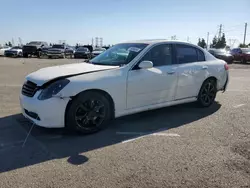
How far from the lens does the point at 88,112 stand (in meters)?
4.67

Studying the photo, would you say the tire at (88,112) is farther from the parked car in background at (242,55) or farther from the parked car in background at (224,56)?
the parked car in background at (242,55)

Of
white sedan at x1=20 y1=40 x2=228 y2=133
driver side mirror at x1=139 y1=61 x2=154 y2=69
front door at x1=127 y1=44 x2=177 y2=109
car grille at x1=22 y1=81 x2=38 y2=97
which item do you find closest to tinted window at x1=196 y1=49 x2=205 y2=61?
white sedan at x1=20 y1=40 x2=228 y2=133

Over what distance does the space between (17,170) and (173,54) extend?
12.5 ft

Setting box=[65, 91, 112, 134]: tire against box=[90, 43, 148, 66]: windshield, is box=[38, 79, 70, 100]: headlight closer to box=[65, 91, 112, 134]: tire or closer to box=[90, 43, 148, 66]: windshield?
box=[65, 91, 112, 134]: tire

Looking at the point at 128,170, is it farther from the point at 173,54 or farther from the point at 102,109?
the point at 173,54

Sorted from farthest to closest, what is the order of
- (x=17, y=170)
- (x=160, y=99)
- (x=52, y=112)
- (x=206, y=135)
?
(x=160, y=99), (x=206, y=135), (x=52, y=112), (x=17, y=170)

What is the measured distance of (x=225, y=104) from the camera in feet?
22.9

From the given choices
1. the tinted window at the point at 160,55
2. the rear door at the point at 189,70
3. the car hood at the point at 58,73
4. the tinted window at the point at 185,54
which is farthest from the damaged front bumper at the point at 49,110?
the tinted window at the point at 185,54

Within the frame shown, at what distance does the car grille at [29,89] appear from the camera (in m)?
4.57

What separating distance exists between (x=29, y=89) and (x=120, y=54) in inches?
75.0

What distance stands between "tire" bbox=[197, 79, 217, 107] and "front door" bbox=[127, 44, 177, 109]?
1036 mm

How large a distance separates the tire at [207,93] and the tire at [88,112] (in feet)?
8.48

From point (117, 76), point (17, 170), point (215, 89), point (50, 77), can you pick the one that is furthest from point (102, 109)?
point (215, 89)

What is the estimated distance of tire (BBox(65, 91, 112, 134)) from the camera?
448 centimetres
